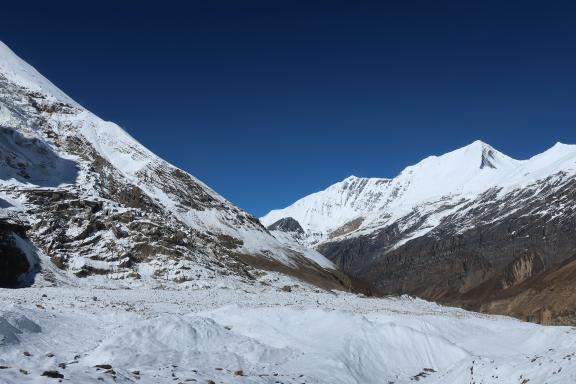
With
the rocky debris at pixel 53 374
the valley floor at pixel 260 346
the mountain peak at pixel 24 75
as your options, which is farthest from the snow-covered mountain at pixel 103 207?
the rocky debris at pixel 53 374

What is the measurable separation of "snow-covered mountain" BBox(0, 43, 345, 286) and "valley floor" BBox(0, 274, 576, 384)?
2947 centimetres

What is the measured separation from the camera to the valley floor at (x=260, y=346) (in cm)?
1798

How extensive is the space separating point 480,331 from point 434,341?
23.7 ft

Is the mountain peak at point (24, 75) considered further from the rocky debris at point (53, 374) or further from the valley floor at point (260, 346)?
the rocky debris at point (53, 374)

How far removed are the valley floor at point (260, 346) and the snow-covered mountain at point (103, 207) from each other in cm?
2947

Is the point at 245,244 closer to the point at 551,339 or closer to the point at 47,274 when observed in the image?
the point at 47,274

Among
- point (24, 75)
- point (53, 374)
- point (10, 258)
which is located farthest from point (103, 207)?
point (24, 75)

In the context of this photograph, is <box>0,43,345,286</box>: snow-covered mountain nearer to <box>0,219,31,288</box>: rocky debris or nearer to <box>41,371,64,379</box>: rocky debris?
<box>0,219,31,288</box>: rocky debris

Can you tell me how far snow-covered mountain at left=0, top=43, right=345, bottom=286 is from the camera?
64688 millimetres

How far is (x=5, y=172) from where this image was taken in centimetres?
8294

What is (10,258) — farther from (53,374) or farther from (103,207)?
(53,374)

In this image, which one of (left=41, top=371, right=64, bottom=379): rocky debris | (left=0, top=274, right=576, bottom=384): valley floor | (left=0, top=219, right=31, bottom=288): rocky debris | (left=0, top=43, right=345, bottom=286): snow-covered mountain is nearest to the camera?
(left=41, top=371, right=64, bottom=379): rocky debris

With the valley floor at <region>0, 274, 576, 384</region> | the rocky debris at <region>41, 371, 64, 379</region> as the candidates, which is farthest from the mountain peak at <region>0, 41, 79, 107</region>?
the rocky debris at <region>41, 371, 64, 379</region>

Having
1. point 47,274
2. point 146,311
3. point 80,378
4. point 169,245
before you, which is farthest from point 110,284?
point 80,378
